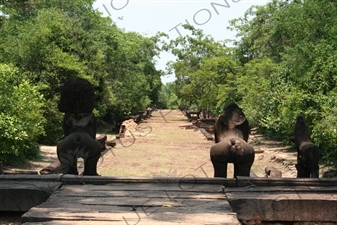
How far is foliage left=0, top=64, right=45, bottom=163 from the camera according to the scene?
38.8 feet

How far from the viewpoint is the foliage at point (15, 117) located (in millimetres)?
11828

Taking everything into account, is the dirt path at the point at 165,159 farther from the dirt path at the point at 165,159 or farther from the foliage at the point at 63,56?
the foliage at the point at 63,56

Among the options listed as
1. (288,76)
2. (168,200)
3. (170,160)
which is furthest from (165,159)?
(168,200)

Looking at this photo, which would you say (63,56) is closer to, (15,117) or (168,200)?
(15,117)

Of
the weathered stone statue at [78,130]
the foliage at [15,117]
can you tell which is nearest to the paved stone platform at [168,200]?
the weathered stone statue at [78,130]

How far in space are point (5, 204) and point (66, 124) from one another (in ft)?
6.79

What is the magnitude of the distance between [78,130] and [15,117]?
17.7ft

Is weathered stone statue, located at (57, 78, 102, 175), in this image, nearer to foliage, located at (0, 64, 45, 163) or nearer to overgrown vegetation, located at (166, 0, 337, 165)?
foliage, located at (0, 64, 45, 163)

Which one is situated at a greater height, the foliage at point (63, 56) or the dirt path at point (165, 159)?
the foliage at point (63, 56)

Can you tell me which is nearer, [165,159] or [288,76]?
[165,159]

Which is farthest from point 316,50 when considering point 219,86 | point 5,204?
point 219,86

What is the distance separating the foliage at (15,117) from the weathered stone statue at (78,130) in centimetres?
465

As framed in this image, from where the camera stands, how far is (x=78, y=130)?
24.7 ft

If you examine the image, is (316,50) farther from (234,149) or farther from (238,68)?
(238,68)
